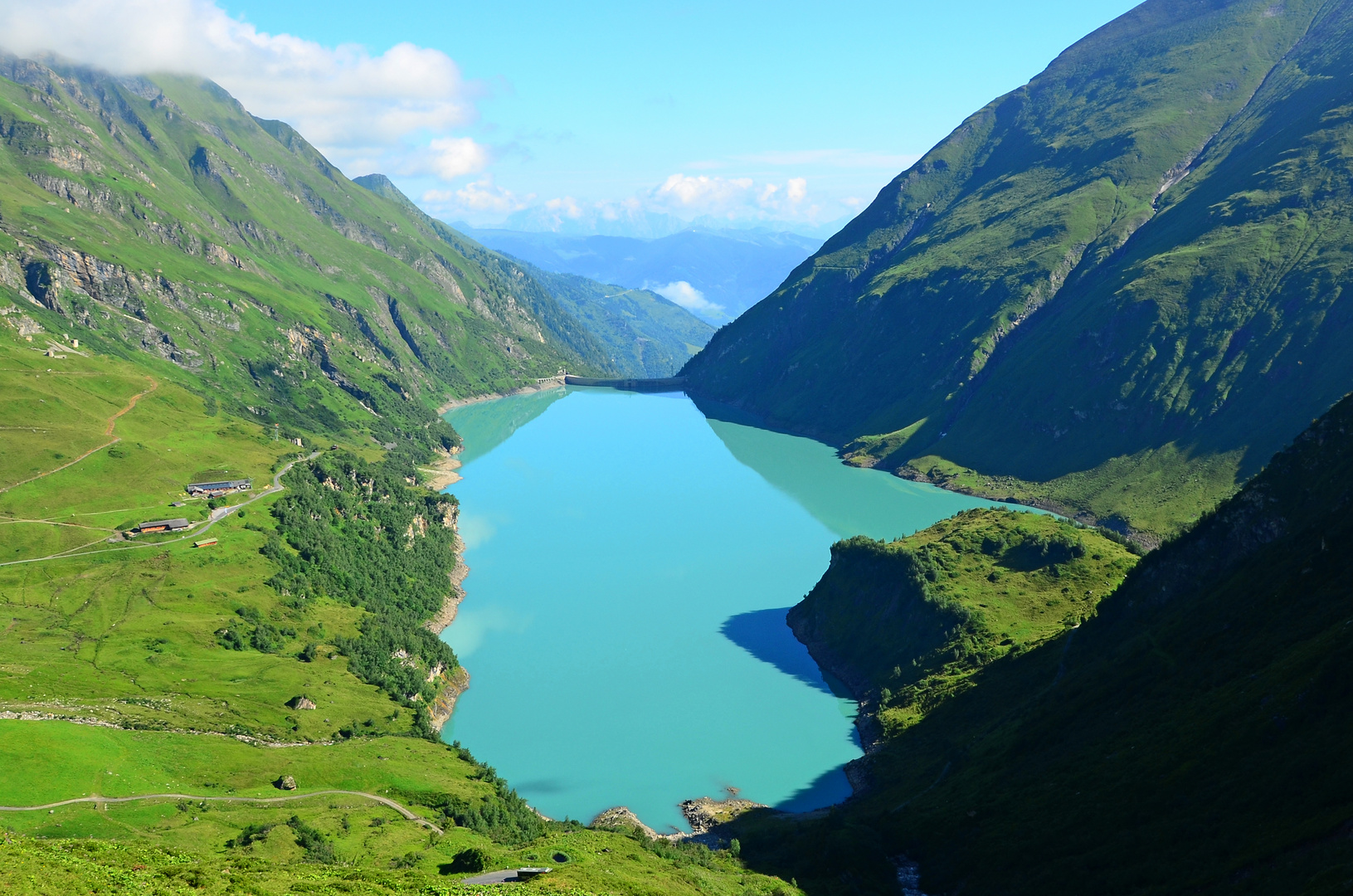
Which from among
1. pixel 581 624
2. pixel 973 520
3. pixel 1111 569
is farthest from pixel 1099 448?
pixel 581 624

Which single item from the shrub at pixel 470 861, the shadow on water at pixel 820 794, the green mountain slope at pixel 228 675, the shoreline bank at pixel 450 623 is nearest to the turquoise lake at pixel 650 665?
the shadow on water at pixel 820 794

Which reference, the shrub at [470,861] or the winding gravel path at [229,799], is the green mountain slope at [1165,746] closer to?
the shrub at [470,861]

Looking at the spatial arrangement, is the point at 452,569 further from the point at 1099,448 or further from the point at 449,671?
the point at 1099,448

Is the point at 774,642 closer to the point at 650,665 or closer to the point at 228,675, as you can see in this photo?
the point at 650,665

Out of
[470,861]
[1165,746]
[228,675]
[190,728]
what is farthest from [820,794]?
[228,675]

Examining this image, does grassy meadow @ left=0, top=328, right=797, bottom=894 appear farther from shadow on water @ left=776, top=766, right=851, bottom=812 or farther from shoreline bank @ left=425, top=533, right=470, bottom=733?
shadow on water @ left=776, top=766, right=851, bottom=812

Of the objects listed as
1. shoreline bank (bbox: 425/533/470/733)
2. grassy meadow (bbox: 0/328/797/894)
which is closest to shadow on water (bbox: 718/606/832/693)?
shoreline bank (bbox: 425/533/470/733)
